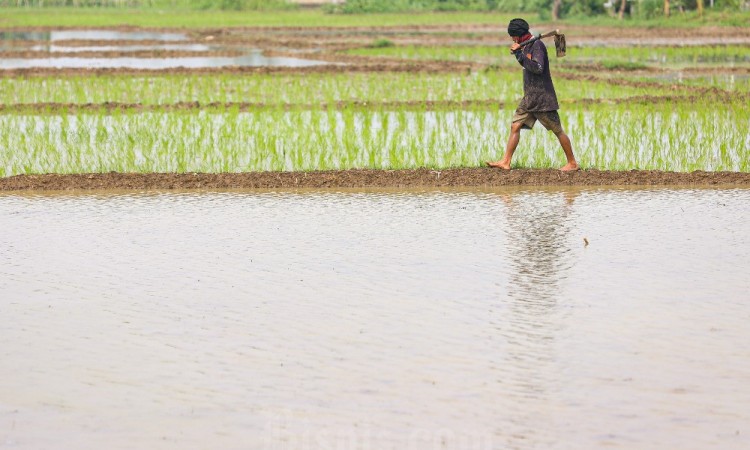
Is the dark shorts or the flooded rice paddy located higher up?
the flooded rice paddy

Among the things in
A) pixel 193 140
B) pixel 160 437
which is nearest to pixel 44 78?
pixel 193 140

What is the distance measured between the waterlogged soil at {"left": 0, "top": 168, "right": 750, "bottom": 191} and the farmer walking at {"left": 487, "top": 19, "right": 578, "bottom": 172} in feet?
0.62

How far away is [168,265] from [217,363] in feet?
5.93

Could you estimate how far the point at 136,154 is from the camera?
10.1 meters

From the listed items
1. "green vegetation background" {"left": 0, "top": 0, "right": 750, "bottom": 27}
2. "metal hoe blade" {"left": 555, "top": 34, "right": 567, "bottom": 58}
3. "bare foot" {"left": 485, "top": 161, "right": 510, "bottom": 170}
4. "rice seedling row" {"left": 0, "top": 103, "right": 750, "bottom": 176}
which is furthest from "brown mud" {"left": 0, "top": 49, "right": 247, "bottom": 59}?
"metal hoe blade" {"left": 555, "top": 34, "right": 567, "bottom": 58}

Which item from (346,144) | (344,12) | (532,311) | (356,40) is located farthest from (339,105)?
(344,12)

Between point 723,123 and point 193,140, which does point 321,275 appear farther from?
point 723,123

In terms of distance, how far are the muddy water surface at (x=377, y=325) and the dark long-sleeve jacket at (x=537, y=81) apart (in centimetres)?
114

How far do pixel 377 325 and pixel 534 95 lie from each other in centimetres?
426

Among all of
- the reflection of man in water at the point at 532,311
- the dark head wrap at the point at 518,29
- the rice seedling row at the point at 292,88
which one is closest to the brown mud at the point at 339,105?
the rice seedling row at the point at 292,88

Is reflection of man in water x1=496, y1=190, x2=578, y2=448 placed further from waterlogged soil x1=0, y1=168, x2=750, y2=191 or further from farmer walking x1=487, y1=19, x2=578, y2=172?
farmer walking x1=487, y1=19, x2=578, y2=172

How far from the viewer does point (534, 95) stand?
8641 mm

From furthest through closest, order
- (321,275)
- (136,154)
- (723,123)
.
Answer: (723,123) → (136,154) → (321,275)

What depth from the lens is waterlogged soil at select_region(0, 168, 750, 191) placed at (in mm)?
8430
